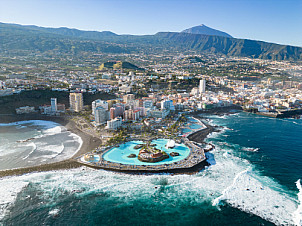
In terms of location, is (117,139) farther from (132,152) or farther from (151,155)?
(151,155)

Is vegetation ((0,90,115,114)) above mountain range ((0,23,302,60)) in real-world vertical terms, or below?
below

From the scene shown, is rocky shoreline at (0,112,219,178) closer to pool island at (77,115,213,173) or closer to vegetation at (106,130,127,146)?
pool island at (77,115,213,173)

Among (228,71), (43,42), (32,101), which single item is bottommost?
(32,101)

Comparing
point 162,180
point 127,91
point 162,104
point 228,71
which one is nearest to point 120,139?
point 162,180

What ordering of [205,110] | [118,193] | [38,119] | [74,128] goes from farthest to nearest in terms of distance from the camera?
[205,110], [38,119], [74,128], [118,193]

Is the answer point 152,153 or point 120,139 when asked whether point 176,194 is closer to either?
point 152,153

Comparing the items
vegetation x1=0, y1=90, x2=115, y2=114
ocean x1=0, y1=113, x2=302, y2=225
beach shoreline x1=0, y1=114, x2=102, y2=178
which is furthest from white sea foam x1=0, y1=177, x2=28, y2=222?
vegetation x1=0, y1=90, x2=115, y2=114

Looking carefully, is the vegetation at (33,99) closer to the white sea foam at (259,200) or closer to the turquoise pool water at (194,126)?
the turquoise pool water at (194,126)
